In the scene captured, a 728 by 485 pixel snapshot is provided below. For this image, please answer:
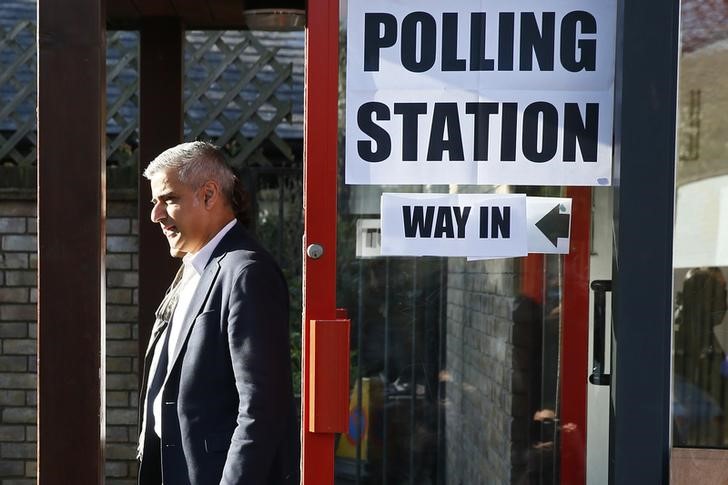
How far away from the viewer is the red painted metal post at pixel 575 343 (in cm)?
300

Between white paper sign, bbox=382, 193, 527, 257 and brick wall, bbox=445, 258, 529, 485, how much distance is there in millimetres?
175

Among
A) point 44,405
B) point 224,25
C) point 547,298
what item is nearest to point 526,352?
point 547,298

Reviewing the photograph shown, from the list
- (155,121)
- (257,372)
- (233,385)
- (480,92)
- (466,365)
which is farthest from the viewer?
(155,121)

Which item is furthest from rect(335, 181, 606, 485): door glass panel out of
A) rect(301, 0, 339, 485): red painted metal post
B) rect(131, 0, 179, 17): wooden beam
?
rect(131, 0, 179, 17): wooden beam

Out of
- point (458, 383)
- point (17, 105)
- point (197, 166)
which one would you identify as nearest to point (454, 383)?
point (458, 383)

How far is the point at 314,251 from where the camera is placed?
2900mm

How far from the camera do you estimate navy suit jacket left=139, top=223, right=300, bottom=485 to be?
2.51 m

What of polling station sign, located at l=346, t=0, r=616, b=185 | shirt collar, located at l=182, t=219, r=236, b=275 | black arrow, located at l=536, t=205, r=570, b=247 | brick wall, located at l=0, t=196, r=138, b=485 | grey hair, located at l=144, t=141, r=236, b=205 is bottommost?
brick wall, located at l=0, t=196, r=138, b=485

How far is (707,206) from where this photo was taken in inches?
118

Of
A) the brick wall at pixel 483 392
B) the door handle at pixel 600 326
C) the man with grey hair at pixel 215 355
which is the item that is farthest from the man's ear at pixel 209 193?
the door handle at pixel 600 326

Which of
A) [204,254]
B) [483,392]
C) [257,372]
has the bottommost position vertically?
[483,392]

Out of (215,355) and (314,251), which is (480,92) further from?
(215,355)

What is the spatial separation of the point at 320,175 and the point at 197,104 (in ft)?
9.63

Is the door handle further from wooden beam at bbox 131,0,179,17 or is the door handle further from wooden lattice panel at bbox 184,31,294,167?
wooden lattice panel at bbox 184,31,294,167
